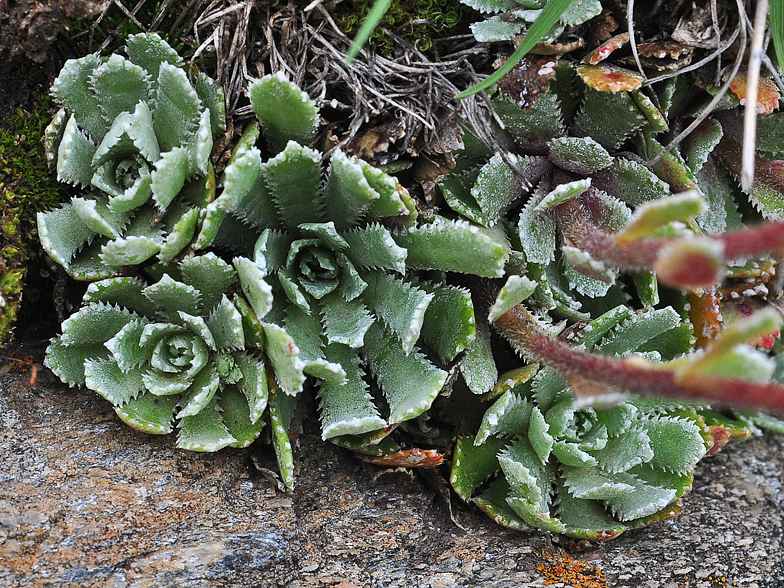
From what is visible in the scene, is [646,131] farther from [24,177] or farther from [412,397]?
[24,177]

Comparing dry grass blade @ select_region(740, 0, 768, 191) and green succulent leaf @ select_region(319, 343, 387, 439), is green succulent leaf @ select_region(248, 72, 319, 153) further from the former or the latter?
dry grass blade @ select_region(740, 0, 768, 191)

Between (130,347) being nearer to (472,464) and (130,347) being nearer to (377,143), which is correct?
(377,143)

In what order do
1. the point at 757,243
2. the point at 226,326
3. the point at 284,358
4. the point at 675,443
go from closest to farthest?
the point at 757,243 < the point at 284,358 < the point at 226,326 < the point at 675,443

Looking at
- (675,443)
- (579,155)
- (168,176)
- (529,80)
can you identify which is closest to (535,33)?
(529,80)

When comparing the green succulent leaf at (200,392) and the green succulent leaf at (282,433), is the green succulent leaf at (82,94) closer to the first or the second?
the green succulent leaf at (200,392)

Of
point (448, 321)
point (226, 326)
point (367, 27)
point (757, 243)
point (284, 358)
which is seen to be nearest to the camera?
point (757, 243)

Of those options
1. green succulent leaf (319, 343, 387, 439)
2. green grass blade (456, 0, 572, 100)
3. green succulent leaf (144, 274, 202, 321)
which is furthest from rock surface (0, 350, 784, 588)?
green grass blade (456, 0, 572, 100)
